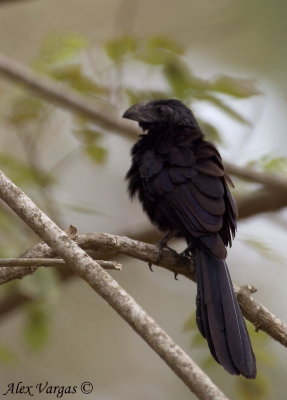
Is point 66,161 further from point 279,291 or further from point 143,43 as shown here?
point 279,291

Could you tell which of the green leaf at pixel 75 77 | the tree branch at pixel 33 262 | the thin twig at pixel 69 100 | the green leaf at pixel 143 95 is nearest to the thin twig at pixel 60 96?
the thin twig at pixel 69 100

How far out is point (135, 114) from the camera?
3.80 meters

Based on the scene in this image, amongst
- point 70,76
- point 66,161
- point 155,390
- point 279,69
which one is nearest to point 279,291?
point 155,390

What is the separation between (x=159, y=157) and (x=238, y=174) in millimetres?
986

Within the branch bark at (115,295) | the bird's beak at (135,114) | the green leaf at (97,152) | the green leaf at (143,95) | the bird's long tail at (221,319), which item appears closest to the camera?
the branch bark at (115,295)

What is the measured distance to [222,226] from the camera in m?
3.36

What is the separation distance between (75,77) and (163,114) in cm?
78

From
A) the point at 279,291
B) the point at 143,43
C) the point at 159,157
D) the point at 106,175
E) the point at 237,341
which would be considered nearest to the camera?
the point at 237,341

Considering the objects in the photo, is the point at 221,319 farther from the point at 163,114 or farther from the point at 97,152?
the point at 97,152

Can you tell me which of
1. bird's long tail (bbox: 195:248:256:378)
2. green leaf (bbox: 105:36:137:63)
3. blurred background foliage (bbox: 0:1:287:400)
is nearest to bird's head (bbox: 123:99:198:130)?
blurred background foliage (bbox: 0:1:287:400)

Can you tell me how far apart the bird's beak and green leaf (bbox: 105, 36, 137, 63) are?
44cm

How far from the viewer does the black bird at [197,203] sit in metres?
2.84

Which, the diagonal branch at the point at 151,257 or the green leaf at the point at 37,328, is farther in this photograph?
the green leaf at the point at 37,328

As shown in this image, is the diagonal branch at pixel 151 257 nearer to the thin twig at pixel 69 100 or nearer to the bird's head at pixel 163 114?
the bird's head at pixel 163 114
